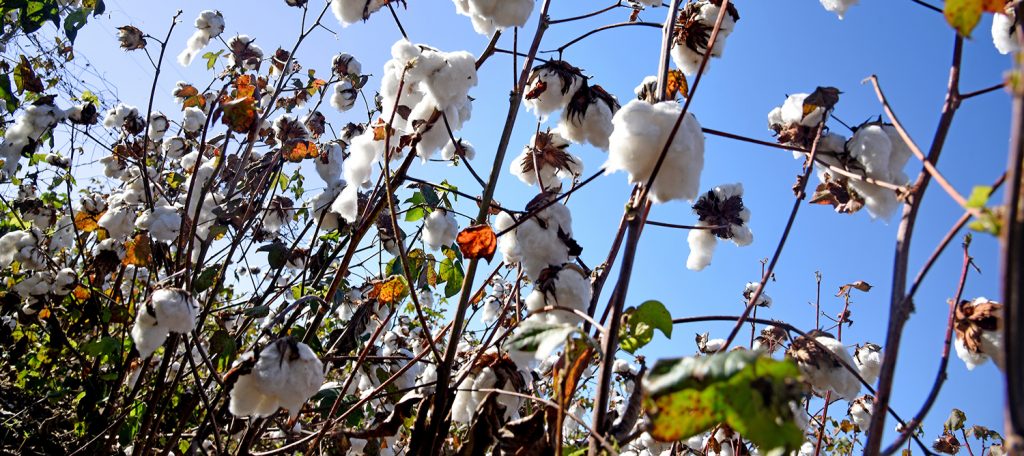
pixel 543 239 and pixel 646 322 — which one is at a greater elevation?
pixel 543 239

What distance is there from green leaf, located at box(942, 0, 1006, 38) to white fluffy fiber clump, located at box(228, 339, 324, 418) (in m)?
1.13

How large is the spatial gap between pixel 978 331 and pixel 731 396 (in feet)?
2.87

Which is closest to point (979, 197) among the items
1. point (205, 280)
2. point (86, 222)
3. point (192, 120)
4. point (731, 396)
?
point (731, 396)

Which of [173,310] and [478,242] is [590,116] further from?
[173,310]

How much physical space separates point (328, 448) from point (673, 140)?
1361 millimetres

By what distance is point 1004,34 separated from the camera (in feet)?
4.39

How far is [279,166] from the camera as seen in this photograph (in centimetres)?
291

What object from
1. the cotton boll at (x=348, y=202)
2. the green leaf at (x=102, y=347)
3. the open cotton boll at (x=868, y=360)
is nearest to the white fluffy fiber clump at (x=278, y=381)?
the cotton boll at (x=348, y=202)

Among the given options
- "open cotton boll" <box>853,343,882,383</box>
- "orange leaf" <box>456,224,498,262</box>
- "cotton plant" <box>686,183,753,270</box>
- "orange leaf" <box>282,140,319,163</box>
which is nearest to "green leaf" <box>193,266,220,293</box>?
"orange leaf" <box>282,140,319,163</box>

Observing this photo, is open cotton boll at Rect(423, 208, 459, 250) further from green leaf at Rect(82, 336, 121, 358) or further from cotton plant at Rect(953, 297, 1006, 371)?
cotton plant at Rect(953, 297, 1006, 371)

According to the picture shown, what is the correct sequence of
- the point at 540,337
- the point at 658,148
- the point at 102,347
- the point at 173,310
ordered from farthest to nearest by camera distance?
the point at 102,347 → the point at 173,310 → the point at 658,148 → the point at 540,337

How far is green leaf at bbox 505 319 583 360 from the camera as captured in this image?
83cm

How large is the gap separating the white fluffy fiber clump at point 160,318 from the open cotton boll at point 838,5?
158 centimetres

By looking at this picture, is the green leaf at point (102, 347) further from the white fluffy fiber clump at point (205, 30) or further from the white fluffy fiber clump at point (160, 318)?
the white fluffy fiber clump at point (205, 30)
